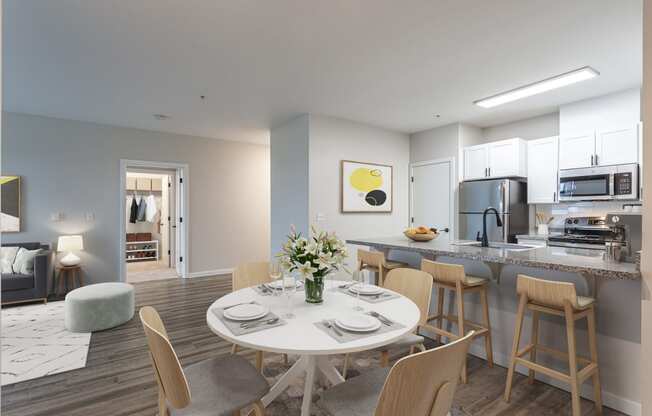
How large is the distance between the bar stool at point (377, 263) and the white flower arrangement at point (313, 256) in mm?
1327

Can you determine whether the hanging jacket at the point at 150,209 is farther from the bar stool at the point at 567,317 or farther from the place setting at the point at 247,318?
the bar stool at the point at 567,317

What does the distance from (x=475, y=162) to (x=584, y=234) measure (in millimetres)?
1684

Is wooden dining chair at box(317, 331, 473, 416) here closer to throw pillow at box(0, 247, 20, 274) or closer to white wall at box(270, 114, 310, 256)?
white wall at box(270, 114, 310, 256)

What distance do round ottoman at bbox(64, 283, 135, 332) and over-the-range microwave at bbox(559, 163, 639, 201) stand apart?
5357 millimetres

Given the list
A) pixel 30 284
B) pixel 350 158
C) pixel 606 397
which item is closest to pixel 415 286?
pixel 606 397

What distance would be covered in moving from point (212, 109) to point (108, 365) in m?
3.19

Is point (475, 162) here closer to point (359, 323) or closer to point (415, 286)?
point (415, 286)

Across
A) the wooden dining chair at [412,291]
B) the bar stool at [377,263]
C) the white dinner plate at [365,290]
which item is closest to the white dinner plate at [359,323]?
the white dinner plate at [365,290]

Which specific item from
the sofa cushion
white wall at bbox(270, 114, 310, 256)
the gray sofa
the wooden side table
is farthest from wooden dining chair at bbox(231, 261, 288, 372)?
the wooden side table

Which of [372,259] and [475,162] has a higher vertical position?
[475,162]

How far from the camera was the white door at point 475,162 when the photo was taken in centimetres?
490

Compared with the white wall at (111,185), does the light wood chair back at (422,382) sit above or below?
below

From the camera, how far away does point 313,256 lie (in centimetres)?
180

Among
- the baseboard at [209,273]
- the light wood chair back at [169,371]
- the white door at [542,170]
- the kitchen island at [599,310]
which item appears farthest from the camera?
the baseboard at [209,273]
